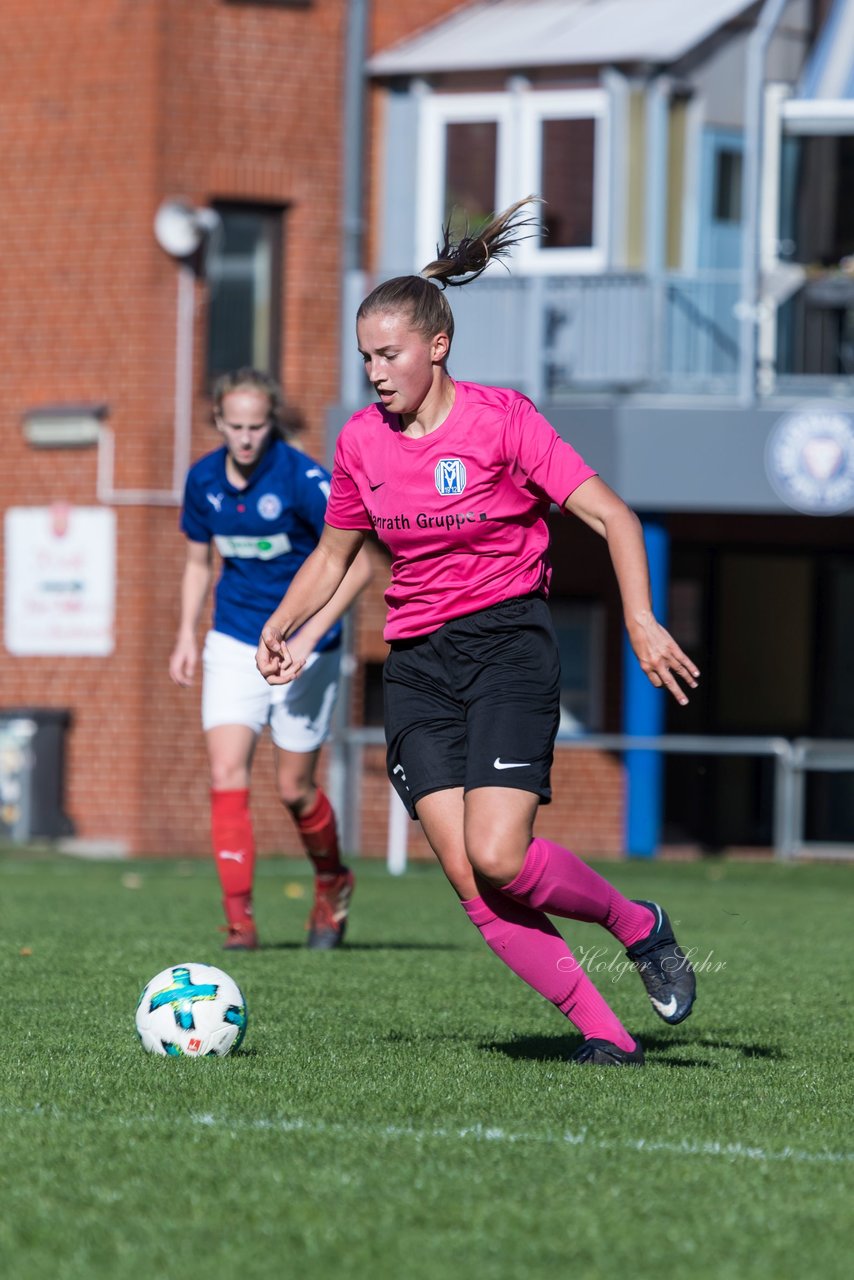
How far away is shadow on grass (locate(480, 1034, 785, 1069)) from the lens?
607cm

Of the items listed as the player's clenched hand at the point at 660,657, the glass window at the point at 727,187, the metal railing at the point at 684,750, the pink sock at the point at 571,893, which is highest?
the glass window at the point at 727,187

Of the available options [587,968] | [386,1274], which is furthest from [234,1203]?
[587,968]

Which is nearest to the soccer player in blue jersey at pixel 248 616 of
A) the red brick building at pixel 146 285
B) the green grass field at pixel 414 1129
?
the green grass field at pixel 414 1129

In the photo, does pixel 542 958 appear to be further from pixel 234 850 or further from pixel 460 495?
pixel 234 850

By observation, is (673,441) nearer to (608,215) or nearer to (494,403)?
(608,215)

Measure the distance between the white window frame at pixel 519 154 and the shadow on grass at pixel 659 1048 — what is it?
47.6 feet

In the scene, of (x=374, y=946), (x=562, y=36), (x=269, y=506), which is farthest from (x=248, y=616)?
(x=562, y=36)

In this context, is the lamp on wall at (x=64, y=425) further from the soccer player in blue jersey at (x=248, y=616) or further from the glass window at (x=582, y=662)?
the soccer player in blue jersey at (x=248, y=616)

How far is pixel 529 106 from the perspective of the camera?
2056 cm

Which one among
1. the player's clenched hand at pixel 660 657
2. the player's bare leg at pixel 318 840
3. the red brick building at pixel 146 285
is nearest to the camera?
the player's clenched hand at pixel 660 657

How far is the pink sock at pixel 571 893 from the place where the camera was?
226 inches

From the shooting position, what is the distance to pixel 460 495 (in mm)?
5738

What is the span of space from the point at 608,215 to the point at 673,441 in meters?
Result: 2.51

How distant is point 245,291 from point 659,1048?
48.7 feet
